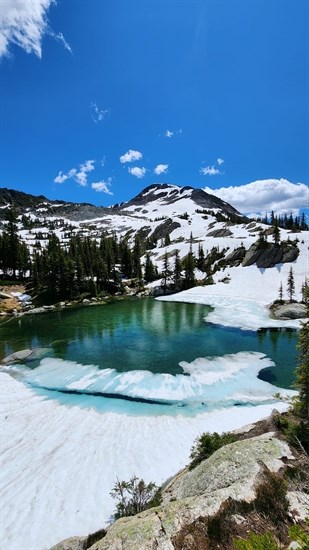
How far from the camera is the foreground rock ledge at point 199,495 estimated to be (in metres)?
6.77

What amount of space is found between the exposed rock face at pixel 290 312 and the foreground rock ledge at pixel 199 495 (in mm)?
45237

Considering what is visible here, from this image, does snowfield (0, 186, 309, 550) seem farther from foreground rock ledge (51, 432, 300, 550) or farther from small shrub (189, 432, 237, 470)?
foreground rock ledge (51, 432, 300, 550)

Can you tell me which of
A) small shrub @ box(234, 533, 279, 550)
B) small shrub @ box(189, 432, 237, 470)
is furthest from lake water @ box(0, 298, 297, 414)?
small shrub @ box(234, 533, 279, 550)

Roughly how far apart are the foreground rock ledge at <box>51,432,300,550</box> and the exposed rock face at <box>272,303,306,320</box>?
45.2m

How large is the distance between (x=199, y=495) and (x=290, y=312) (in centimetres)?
5000

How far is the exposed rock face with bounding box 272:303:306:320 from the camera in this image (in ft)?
168

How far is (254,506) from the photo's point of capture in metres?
7.25

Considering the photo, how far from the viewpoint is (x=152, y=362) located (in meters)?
31.5

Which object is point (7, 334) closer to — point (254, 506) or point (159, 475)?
point (159, 475)

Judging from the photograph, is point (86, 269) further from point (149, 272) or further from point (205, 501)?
point (205, 501)

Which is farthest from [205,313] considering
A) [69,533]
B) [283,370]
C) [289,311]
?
[69,533]

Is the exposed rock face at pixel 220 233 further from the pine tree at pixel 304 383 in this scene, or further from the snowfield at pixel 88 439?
the pine tree at pixel 304 383

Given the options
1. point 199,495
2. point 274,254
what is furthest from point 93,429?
point 274,254

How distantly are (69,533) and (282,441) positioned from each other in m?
9.64
